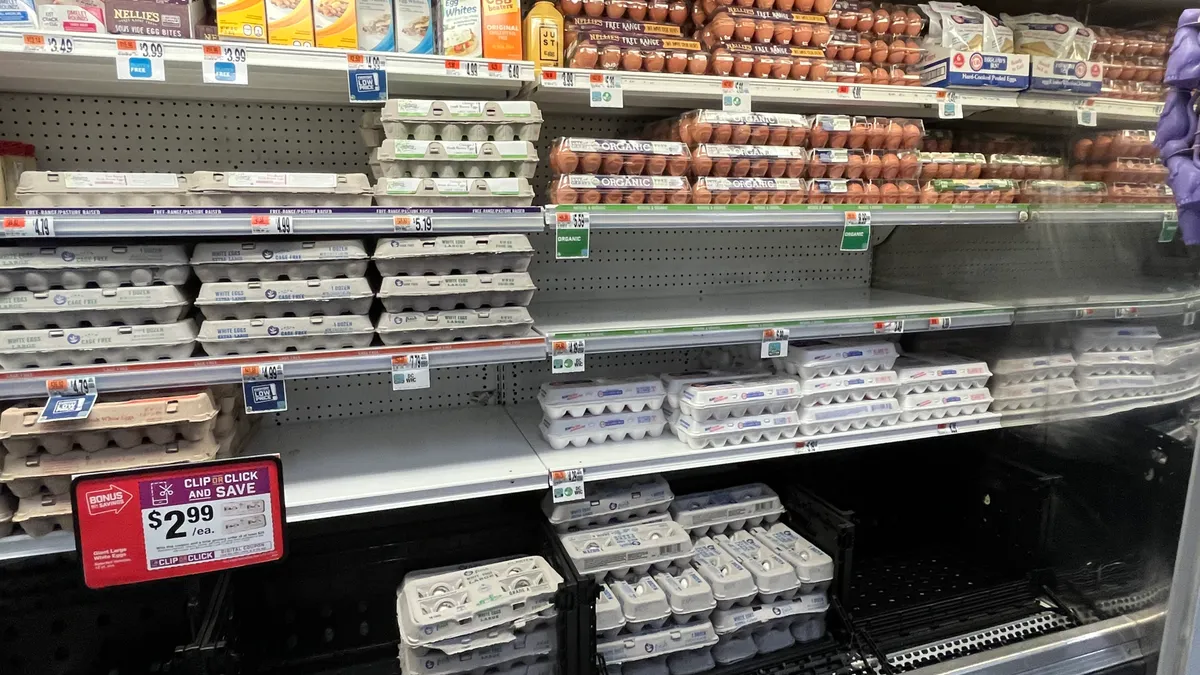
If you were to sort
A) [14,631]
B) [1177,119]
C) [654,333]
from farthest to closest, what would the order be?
1. [654,333]
2. [14,631]
3. [1177,119]

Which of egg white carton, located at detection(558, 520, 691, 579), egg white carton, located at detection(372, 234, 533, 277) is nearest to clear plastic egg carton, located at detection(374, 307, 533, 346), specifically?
egg white carton, located at detection(372, 234, 533, 277)

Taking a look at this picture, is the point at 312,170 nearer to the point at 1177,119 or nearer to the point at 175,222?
the point at 175,222

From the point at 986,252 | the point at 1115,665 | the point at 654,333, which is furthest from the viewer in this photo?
the point at 986,252

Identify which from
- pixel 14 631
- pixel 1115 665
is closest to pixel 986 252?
pixel 1115 665

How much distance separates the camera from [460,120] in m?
1.70

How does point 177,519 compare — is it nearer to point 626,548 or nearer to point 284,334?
point 284,334

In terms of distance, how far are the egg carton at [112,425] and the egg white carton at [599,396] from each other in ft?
2.85

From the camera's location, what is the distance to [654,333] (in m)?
1.85

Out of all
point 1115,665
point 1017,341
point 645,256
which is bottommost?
point 1115,665

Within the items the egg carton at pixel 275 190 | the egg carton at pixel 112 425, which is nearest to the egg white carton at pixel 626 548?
the egg carton at pixel 112 425

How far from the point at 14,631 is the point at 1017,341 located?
10.1 ft

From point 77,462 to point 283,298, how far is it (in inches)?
22.4

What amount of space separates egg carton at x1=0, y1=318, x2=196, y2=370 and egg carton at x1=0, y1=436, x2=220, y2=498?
0.68 ft

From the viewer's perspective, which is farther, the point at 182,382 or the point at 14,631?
the point at 14,631
